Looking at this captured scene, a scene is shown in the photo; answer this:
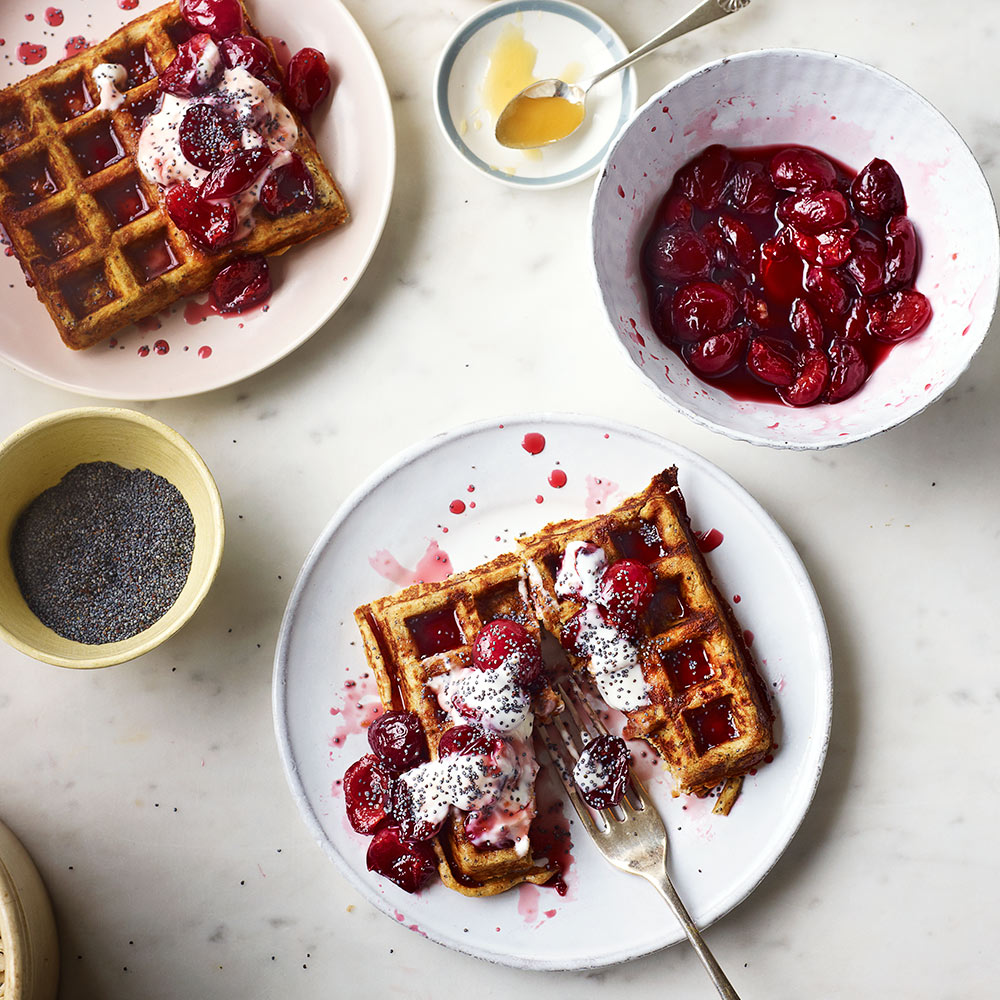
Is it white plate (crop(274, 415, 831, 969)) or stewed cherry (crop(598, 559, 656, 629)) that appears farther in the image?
white plate (crop(274, 415, 831, 969))

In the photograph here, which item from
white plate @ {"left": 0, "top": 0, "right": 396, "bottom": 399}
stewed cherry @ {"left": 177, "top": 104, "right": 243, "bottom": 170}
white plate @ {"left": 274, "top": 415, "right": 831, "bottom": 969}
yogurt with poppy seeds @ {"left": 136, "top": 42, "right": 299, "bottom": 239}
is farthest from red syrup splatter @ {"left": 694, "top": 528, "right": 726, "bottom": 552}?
stewed cherry @ {"left": 177, "top": 104, "right": 243, "bottom": 170}

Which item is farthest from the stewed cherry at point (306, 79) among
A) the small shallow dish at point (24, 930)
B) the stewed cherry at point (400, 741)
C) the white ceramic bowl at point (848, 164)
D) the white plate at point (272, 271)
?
the small shallow dish at point (24, 930)

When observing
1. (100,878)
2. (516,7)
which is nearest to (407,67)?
(516,7)

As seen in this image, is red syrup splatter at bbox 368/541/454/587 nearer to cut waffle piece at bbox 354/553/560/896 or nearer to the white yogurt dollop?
cut waffle piece at bbox 354/553/560/896

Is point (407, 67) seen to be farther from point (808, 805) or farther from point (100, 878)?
point (100, 878)

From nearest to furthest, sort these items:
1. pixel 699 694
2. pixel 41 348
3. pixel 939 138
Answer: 1. pixel 939 138
2. pixel 699 694
3. pixel 41 348

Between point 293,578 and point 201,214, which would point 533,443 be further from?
point 201,214
